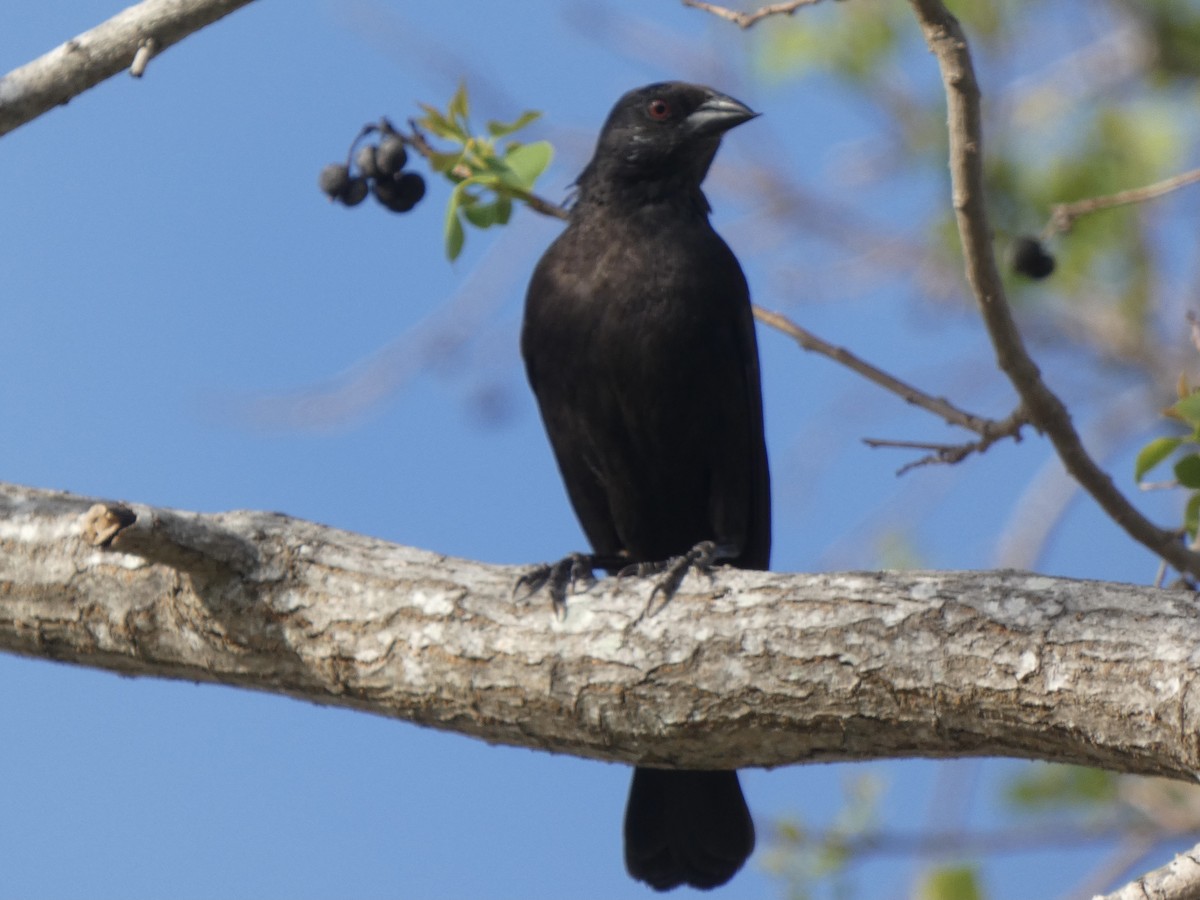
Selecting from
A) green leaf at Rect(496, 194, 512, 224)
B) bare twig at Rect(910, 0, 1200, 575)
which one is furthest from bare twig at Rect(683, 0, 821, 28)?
green leaf at Rect(496, 194, 512, 224)

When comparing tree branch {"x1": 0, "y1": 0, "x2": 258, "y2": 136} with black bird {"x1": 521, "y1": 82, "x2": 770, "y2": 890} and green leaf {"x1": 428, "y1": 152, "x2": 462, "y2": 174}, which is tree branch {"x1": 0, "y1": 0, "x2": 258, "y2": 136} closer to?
green leaf {"x1": 428, "y1": 152, "x2": 462, "y2": 174}

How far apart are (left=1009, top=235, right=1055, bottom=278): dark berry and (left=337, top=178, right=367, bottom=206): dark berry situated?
1.79 meters

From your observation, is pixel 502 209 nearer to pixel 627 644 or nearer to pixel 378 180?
pixel 378 180

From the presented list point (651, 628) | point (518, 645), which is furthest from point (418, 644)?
point (651, 628)

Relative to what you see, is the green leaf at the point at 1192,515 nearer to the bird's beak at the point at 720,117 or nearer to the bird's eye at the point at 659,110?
the bird's beak at the point at 720,117

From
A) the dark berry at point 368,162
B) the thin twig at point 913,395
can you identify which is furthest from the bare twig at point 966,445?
the dark berry at point 368,162

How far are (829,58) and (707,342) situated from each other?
2343 mm

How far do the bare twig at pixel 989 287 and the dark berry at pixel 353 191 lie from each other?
5.38 feet

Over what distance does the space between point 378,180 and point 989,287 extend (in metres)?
1.67

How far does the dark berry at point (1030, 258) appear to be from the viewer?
3.91 meters

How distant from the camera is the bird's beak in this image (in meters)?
4.37

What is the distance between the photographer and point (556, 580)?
319 centimetres

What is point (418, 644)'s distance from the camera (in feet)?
10.1

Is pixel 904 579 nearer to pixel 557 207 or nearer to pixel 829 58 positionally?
pixel 557 207
